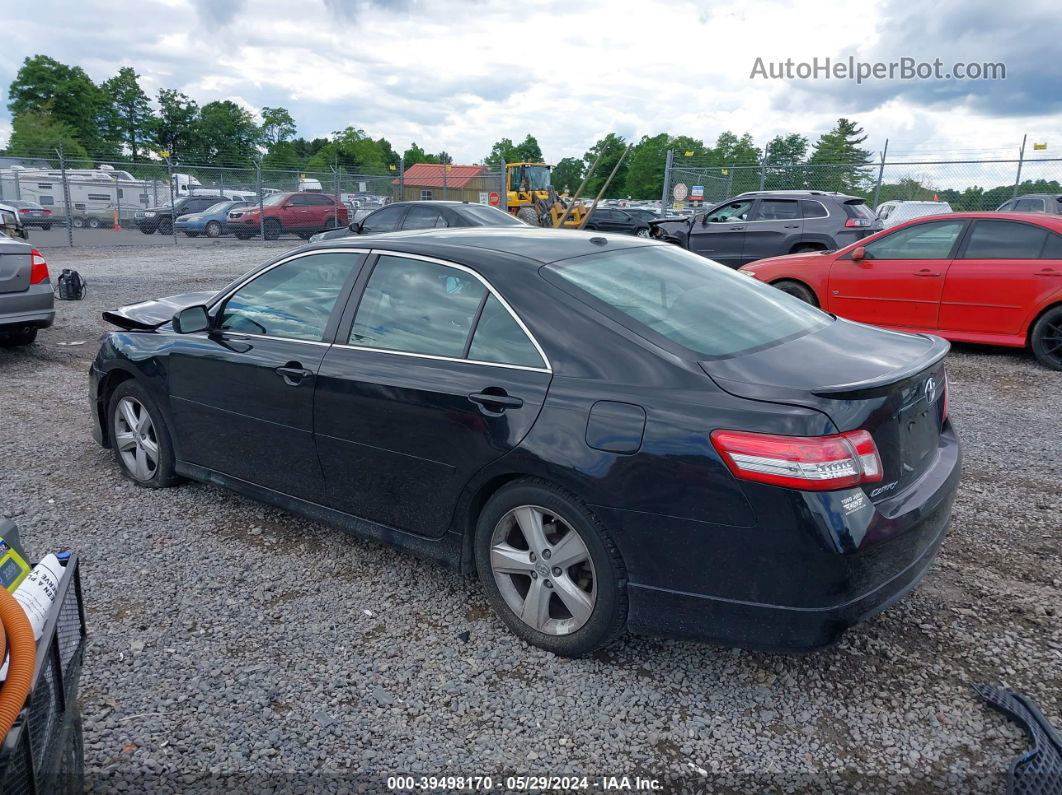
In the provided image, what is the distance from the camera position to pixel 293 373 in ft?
12.0

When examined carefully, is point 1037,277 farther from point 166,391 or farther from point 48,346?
point 48,346

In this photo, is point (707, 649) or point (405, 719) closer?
point (405, 719)

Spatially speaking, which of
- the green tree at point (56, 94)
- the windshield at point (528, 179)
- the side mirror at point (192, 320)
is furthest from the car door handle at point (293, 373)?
the green tree at point (56, 94)

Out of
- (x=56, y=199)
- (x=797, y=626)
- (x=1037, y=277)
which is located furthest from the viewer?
(x=56, y=199)

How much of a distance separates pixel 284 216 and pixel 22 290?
756 inches

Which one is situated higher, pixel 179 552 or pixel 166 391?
pixel 166 391

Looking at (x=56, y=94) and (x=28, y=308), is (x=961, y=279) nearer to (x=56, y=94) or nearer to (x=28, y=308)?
(x=28, y=308)

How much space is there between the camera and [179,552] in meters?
3.89

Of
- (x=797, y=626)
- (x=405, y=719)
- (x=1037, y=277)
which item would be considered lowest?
(x=405, y=719)

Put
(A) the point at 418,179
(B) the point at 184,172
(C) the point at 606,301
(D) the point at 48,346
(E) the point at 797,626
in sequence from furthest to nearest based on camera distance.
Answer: (A) the point at 418,179 < (B) the point at 184,172 < (D) the point at 48,346 < (C) the point at 606,301 < (E) the point at 797,626

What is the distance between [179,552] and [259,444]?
2.18ft

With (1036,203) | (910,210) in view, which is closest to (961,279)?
(1036,203)

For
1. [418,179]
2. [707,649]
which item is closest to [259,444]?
[707,649]

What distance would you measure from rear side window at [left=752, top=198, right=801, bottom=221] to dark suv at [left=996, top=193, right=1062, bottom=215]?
19.1ft
